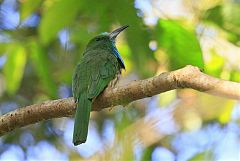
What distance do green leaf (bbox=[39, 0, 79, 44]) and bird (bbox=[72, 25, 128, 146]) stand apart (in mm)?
271

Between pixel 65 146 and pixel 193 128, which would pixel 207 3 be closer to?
pixel 193 128

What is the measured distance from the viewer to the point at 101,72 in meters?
3.28

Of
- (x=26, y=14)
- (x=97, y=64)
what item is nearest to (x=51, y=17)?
(x=26, y=14)

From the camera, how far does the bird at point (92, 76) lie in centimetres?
279

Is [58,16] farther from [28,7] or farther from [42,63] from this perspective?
[42,63]

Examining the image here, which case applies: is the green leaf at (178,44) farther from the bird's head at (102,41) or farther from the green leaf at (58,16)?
the bird's head at (102,41)

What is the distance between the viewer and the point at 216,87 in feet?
6.31

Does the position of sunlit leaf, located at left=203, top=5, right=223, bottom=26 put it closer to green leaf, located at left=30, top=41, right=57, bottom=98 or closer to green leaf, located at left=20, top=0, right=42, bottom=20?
green leaf, located at left=20, top=0, right=42, bottom=20

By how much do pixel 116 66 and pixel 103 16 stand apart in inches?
22.5

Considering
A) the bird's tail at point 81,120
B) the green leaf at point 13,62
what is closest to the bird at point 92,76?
the bird's tail at point 81,120

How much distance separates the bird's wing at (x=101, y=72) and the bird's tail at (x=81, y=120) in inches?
1.6

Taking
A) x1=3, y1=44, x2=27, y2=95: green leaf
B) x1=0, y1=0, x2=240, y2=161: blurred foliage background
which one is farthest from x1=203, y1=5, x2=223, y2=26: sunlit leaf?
x1=3, y1=44, x2=27, y2=95: green leaf

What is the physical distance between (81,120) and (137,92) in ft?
1.70

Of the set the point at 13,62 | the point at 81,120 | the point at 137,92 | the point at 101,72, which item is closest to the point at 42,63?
the point at 13,62
